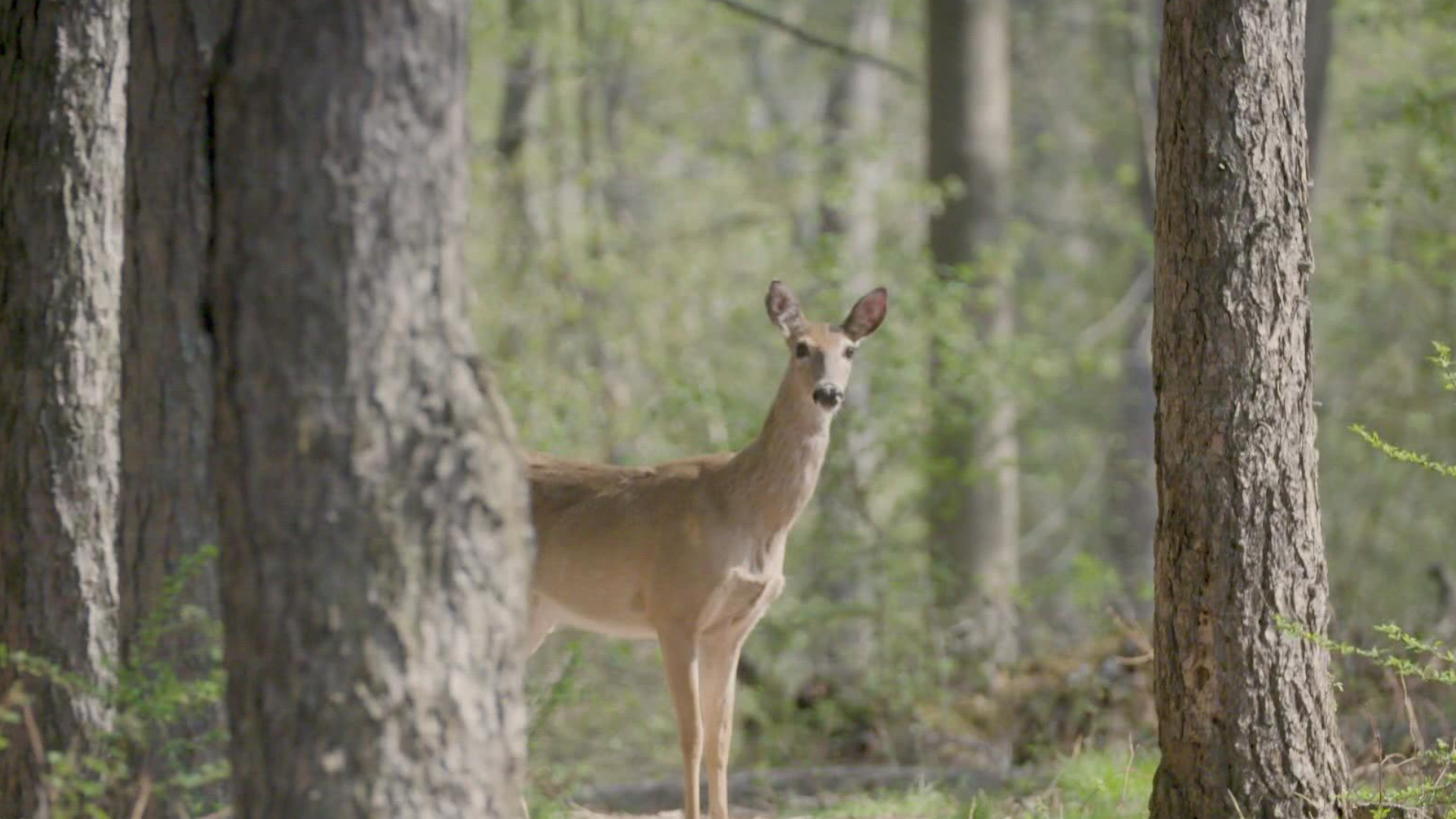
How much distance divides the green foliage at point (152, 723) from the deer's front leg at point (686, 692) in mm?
2053

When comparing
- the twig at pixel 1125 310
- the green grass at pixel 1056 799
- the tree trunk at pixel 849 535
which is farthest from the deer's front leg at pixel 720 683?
the twig at pixel 1125 310

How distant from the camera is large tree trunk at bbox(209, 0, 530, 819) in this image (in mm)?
3463

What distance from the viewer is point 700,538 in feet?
22.5

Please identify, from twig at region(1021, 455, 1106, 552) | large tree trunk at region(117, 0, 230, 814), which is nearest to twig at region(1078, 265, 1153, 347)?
twig at region(1021, 455, 1106, 552)

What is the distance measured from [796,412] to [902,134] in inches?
768

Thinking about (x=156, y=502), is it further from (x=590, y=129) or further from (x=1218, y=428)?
(x=590, y=129)

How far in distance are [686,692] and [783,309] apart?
5.46 ft

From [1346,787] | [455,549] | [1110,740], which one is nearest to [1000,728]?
[1110,740]

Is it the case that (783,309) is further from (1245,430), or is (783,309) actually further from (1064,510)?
(1064,510)

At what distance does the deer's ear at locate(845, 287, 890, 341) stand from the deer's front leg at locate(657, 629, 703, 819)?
1.46m

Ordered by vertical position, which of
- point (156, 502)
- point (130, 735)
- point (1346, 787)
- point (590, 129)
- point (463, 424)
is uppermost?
point (590, 129)

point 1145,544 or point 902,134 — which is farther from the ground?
point 902,134

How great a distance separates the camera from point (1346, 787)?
5.30 m

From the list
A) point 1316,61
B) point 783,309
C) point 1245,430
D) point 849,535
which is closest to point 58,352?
point 783,309
